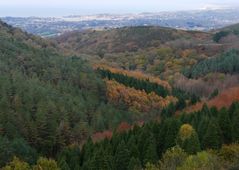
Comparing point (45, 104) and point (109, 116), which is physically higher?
point (45, 104)

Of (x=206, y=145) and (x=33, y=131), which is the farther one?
(x=33, y=131)

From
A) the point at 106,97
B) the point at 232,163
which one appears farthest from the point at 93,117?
the point at 232,163

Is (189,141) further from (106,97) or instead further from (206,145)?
(106,97)

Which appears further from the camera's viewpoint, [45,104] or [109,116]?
[109,116]

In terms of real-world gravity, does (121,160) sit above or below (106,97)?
above

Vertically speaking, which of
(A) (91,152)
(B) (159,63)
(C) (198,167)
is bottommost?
(B) (159,63)

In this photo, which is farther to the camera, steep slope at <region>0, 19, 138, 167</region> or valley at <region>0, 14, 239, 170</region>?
steep slope at <region>0, 19, 138, 167</region>

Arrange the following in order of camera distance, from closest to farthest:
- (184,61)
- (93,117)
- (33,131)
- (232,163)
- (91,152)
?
(232,163) < (91,152) < (33,131) < (93,117) < (184,61)

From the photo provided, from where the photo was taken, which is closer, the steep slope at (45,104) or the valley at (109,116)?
the valley at (109,116)

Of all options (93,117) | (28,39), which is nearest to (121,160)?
(93,117)

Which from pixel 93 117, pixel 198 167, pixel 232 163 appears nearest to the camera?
pixel 198 167
